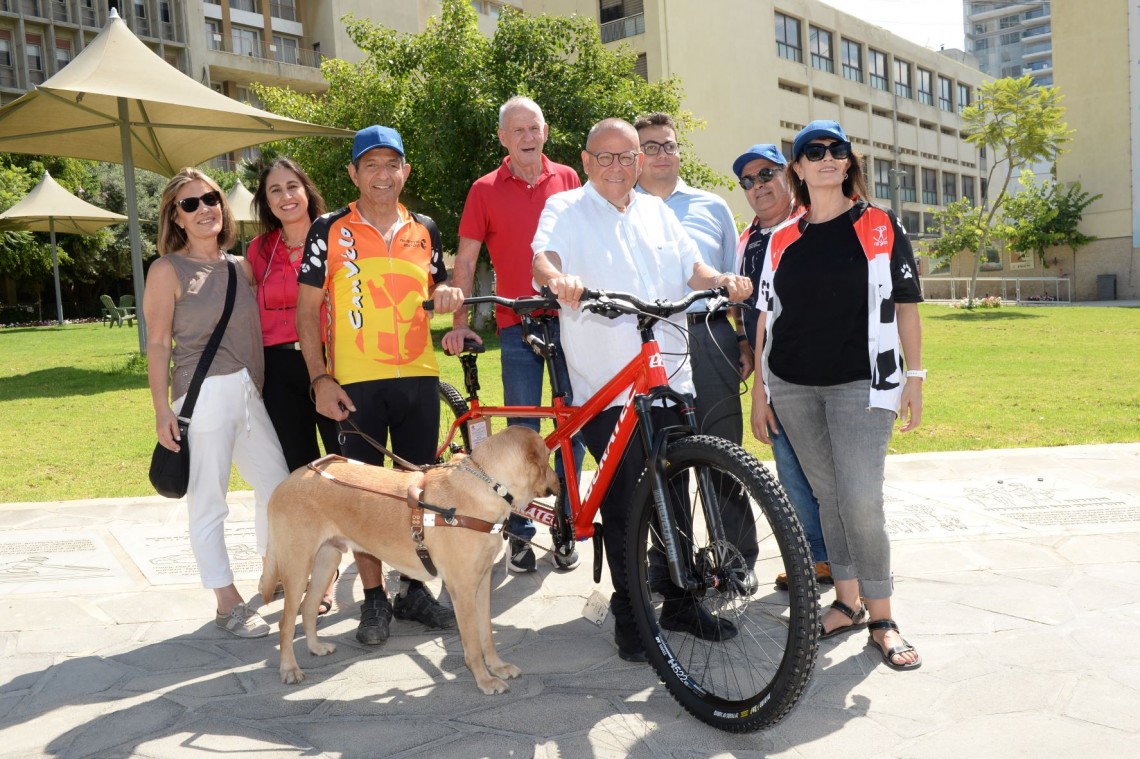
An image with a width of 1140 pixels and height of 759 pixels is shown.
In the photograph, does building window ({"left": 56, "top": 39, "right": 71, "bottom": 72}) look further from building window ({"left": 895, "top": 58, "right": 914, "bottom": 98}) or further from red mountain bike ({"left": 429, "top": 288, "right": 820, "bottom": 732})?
red mountain bike ({"left": 429, "top": 288, "right": 820, "bottom": 732})

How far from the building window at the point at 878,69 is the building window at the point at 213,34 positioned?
37557 millimetres

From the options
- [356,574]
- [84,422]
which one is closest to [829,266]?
[356,574]

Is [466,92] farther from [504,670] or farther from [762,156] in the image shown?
[504,670]

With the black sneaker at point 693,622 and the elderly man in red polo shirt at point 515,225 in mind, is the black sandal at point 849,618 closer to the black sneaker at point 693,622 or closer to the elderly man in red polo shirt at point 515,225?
the black sneaker at point 693,622

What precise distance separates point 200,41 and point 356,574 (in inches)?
2117

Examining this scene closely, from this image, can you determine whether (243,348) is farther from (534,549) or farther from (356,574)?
(534,549)

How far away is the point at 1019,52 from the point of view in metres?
125

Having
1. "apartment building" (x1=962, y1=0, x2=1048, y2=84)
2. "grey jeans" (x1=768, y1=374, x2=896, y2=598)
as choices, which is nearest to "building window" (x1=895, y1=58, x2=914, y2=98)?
"grey jeans" (x1=768, y1=374, x2=896, y2=598)

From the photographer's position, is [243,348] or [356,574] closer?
[243,348]

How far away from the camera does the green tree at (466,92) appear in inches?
835

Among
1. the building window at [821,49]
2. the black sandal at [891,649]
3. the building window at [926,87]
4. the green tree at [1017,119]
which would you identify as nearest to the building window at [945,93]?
the building window at [926,87]

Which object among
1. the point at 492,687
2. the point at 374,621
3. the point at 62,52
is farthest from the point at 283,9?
the point at 492,687

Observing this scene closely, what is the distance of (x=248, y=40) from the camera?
177ft

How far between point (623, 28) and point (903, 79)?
2557cm
